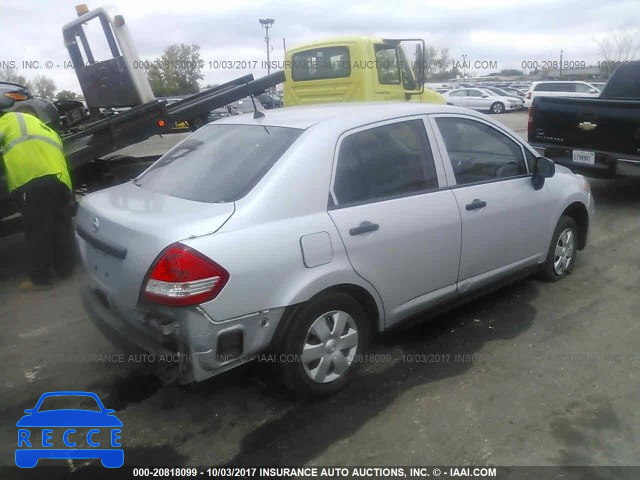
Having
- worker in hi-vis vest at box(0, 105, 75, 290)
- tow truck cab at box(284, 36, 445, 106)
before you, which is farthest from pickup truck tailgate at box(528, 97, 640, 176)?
worker in hi-vis vest at box(0, 105, 75, 290)

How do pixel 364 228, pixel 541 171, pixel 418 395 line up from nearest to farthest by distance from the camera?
1. pixel 364 228
2. pixel 418 395
3. pixel 541 171

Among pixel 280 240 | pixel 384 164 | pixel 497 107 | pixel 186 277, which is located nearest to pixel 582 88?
pixel 497 107

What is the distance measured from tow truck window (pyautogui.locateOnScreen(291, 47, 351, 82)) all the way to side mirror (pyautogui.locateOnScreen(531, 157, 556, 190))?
194 inches

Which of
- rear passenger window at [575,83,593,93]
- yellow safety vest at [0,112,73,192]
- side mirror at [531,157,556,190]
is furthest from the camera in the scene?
rear passenger window at [575,83,593,93]

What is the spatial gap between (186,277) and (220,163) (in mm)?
992

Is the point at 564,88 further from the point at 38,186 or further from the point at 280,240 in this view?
the point at 280,240

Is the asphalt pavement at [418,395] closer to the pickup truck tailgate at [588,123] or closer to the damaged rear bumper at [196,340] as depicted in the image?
the damaged rear bumper at [196,340]

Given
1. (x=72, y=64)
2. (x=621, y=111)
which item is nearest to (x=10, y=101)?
(x=72, y=64)

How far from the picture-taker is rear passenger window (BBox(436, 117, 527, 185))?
389 cm

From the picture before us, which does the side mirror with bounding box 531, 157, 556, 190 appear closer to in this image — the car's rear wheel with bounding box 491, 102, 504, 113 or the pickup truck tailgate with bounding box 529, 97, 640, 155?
the pickup truck tailgate with bounding box 529, 97, 640, 155

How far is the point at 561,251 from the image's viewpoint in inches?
192

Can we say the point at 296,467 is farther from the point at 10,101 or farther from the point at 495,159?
the point at 10,101

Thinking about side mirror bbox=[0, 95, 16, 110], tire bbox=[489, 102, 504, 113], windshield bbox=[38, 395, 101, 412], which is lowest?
tire bbox=[489, 102, 504, 113]

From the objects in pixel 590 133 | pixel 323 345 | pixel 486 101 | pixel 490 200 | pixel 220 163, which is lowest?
pixel 486 101
